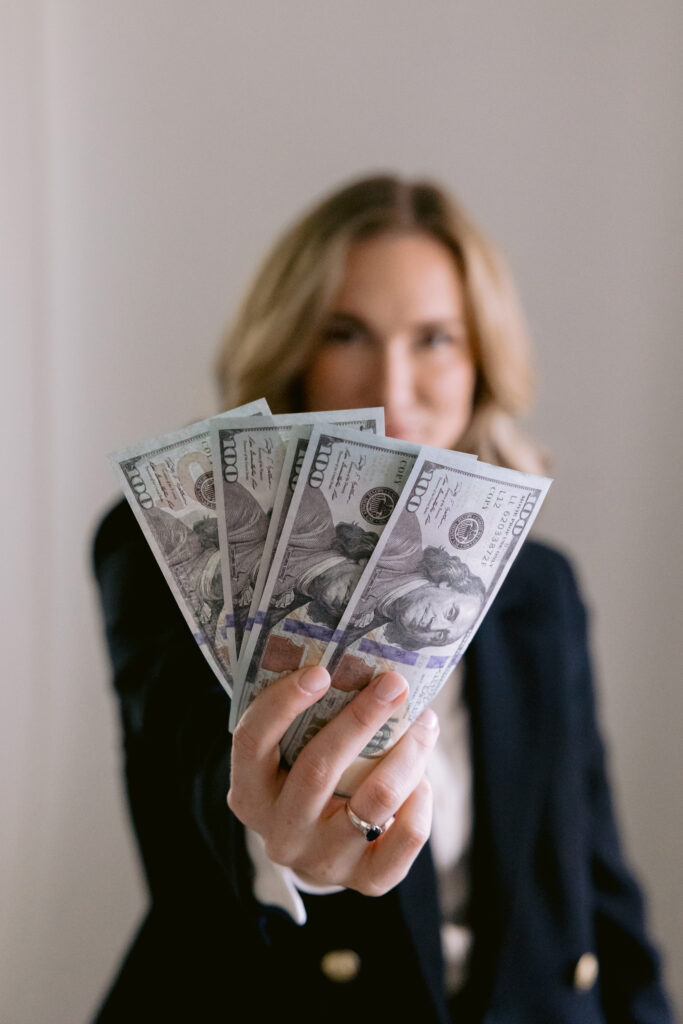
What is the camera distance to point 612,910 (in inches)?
Result: 50.8

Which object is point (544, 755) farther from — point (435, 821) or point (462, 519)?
point (462, 519)

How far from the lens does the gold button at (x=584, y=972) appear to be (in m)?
1.16

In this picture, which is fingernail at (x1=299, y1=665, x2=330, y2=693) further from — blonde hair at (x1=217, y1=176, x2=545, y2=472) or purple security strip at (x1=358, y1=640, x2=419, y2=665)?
blonde hair at (x1=217, y1=176, x2=545, y2=472)

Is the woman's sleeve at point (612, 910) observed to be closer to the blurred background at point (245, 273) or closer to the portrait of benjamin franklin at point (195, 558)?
the blurred background at point (245, 273)

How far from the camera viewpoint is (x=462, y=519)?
2.13ft

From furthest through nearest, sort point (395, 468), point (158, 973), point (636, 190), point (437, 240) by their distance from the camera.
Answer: point (636, 190) < point (437, 240) < point (158, 973) < point (395, 468)

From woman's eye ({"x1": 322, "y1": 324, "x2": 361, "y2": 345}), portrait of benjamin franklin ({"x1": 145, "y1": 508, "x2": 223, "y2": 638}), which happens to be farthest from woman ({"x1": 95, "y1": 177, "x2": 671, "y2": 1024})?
portrait of benjamin franklin ({"x1": 145, "y1": 508, "x2": 223, "y2": 638})

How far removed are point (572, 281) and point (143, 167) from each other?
95 centimetres

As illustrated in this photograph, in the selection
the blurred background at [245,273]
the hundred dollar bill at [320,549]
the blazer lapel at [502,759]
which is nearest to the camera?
the hundred dollar bill at [320,549]

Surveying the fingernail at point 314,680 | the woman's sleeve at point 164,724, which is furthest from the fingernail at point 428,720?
the woman's sleeve at point 164,724

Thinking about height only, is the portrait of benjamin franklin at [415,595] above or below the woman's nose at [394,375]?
below

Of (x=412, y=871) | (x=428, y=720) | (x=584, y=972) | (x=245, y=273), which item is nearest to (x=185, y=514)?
(x=428, y=720)

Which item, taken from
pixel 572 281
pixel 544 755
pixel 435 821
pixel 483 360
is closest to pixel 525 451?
pixel 483 360

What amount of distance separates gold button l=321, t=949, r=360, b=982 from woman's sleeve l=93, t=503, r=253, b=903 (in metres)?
0.17
